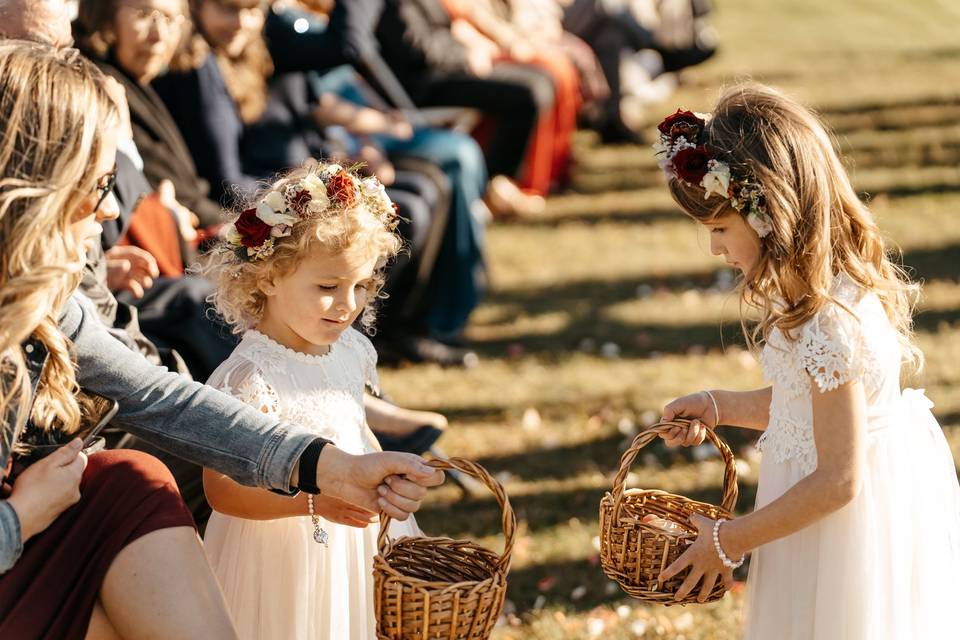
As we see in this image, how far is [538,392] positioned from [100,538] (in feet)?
11.9

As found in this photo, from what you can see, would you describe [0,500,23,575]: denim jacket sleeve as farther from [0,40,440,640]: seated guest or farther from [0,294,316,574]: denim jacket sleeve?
[0,294,316,574]: denim jacket sleeve

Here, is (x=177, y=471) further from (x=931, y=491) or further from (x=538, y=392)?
(x=538, y=392)

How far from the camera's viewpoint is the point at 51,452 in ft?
7.89

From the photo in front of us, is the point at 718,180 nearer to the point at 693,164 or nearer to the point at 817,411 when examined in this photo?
the point at 693,164

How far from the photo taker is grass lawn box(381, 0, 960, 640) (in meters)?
4.09

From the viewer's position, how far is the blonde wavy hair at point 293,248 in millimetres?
2758

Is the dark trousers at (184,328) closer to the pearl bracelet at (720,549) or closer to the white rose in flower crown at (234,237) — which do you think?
the white rose in flower crown at (234,237)

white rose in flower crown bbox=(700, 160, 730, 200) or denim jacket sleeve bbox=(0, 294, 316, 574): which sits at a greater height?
white rose in flower crown bbox=(700, 160, 730, 200)

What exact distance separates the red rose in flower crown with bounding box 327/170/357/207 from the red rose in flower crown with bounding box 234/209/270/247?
18 cm

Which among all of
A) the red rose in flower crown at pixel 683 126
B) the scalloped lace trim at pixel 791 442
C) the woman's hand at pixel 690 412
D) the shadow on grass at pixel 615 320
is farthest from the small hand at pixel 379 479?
the shadow on grass at pixel 615 320

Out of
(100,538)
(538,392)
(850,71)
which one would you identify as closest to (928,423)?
(100,538)

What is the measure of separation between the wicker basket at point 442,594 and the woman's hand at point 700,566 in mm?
404

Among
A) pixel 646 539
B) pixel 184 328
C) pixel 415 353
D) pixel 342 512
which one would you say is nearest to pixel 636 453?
pixel 646 539

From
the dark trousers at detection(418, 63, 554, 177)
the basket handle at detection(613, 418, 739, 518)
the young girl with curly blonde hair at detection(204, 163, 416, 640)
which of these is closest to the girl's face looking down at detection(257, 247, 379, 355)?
the young girl with curly blonde hair at detection(204, 163, 416, 640)
